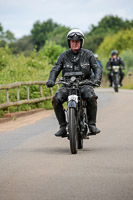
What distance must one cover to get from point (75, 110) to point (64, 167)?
1.47 metres

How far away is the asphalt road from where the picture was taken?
596 centimetres

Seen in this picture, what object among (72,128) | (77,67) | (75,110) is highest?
(77,67)

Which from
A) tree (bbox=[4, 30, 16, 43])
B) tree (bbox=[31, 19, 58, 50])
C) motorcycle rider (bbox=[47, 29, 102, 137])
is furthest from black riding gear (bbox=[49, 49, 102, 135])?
tree (bbox=[31, 19, 58, 50])

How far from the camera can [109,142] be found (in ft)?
34.8

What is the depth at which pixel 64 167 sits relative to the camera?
299 inches

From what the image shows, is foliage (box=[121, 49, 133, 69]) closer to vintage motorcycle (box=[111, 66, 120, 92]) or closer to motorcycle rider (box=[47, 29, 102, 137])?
vintage motorcycle (box=[111, 66, 120, 92])

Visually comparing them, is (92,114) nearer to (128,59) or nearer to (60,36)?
(128,59)

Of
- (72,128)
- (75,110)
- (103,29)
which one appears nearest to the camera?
(72,128)

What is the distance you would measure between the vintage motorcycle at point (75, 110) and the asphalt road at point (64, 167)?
26 centimetres

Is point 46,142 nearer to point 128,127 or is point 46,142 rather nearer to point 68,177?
point 128,127

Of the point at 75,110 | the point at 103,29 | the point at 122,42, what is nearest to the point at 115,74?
the point at 75,110

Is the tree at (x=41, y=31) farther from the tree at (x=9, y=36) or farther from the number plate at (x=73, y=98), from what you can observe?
the number plate at (x=73, y=98)

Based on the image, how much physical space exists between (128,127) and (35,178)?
6608 millimetres

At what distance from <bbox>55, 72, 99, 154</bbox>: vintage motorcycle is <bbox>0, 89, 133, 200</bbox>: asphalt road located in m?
0.26
